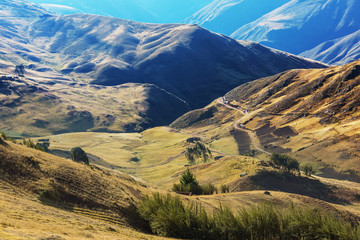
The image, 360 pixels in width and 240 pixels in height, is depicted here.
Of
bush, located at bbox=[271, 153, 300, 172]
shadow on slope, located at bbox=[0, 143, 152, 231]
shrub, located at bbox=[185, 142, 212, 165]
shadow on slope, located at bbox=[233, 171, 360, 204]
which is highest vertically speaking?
shrub, located at bbox=[185, 142, 212, 165]

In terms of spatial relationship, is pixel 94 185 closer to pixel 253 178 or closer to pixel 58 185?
pixel 58 185

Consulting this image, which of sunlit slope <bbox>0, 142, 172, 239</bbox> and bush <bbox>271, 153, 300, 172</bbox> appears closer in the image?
sunlit slope <bbox>0, 142, 172, 239</bbox>

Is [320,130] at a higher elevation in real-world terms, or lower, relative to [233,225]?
higher

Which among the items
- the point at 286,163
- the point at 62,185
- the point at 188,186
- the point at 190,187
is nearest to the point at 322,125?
the point at 286,163

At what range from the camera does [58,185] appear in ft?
101

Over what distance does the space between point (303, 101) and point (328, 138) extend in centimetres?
6056

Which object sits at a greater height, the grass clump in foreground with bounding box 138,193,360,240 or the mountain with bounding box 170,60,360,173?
the mountain with bounding box 170,60,360,173

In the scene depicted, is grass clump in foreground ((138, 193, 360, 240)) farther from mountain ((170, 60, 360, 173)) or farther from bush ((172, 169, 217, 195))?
mountain ((170, 60, 360, 173))

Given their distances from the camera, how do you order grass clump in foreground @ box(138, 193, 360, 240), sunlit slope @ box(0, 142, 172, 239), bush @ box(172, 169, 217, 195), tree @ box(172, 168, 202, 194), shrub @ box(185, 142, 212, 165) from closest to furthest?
sunlit slope @ box(0, 142, 172, 239), grass clump in foreground @ box(138, 193, 360, 240), tree @ box(172, 168, 202, 194), bush @ box(172, 169, 217, 195), shrub @ box(185, 142, 212, 165)

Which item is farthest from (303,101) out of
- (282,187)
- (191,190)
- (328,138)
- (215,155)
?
(191,190)

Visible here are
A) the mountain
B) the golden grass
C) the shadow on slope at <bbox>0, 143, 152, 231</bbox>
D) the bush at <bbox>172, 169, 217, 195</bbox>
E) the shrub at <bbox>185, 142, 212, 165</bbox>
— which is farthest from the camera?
the shrub at <bbox>185, 142, 212, 165</bbox>

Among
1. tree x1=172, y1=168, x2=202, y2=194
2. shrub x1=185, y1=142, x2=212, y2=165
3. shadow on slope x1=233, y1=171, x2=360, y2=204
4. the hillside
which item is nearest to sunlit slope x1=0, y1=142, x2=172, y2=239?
the hillside

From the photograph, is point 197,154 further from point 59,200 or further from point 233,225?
point 59,200

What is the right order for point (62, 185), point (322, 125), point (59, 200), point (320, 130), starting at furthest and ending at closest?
point (322, 125), point (320, 130), point (62, 185), point (59, 200)
